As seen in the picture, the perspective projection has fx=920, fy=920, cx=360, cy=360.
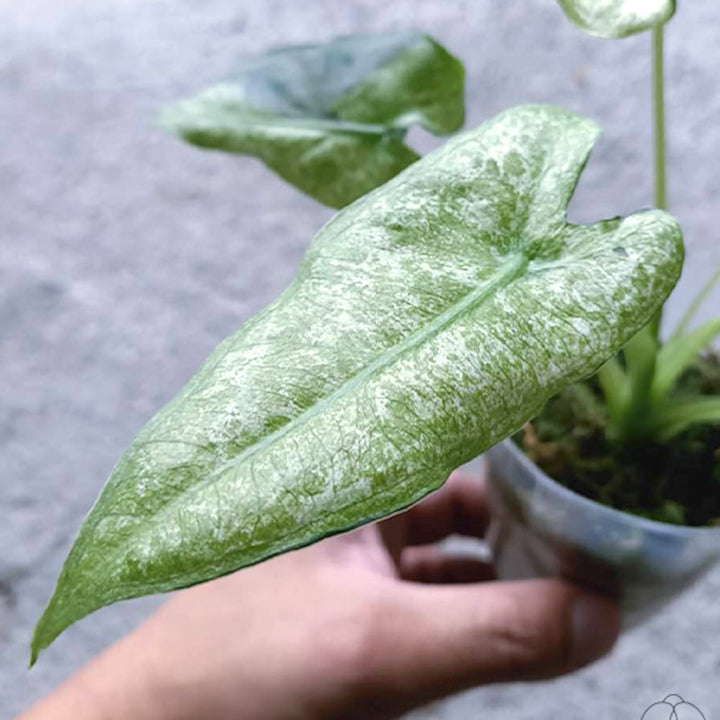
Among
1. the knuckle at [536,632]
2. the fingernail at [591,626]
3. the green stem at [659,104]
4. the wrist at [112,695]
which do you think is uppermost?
the green stem at [659,104]

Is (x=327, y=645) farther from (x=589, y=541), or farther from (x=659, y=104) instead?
(x=659, y=104)

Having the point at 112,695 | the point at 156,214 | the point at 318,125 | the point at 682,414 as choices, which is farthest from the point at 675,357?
the point at 156,214

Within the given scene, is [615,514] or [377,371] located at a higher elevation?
[377,371]

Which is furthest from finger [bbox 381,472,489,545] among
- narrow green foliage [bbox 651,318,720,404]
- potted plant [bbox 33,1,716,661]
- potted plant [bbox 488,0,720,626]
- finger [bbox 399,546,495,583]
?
potted plant [bbox 33,1,716,661]

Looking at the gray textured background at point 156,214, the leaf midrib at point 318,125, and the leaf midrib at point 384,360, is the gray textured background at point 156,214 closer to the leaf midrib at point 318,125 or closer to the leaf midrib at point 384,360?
the leaf midrib at point 318,125

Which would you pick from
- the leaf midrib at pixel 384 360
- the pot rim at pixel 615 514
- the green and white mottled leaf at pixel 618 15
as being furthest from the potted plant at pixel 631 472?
the leaf midrib at pixel 384 360

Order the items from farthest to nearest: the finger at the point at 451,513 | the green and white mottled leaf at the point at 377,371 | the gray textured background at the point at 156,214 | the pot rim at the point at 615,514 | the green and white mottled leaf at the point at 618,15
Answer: the gray textured background at the point at 156,214 < the finger at the point at 451,513 < the pot rim at the point at 615,514 < the green and white mottled leaf at the point at 618,15 < the green and white mottled leaf at the point at 377,371
